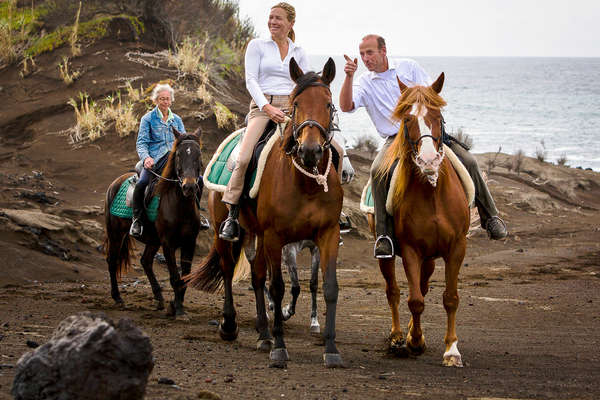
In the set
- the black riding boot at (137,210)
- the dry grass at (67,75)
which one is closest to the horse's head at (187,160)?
the black riding boot at (137,210)

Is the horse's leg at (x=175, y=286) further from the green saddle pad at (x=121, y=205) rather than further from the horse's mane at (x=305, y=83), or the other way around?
the horse's mane at (x=305, y=83)

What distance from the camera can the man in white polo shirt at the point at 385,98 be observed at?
7.96 m

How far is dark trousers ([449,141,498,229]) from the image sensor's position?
7.94 meters

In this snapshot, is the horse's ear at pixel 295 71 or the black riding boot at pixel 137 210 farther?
the black riding boot at pixel 137 210

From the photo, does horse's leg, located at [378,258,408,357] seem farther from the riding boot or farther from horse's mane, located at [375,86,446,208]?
horse's mane, located at [375,86,446,208]

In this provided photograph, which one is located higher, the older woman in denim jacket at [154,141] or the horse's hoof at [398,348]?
the older woman in denim jacket at [154,141]

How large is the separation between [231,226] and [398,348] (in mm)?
2142

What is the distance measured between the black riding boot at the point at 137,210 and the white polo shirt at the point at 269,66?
11.0ft

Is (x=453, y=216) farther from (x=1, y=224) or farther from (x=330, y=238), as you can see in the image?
(x=1, y=224)

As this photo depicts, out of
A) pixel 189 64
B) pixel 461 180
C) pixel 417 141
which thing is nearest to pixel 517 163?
pixel 189 64

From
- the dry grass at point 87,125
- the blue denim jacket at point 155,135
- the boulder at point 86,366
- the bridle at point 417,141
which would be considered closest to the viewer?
the boulder at point 86,366

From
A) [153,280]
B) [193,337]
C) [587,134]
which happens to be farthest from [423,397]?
[587,134]

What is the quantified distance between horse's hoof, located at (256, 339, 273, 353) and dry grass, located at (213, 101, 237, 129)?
11337 millimetres

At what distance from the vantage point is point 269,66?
8.05 m
